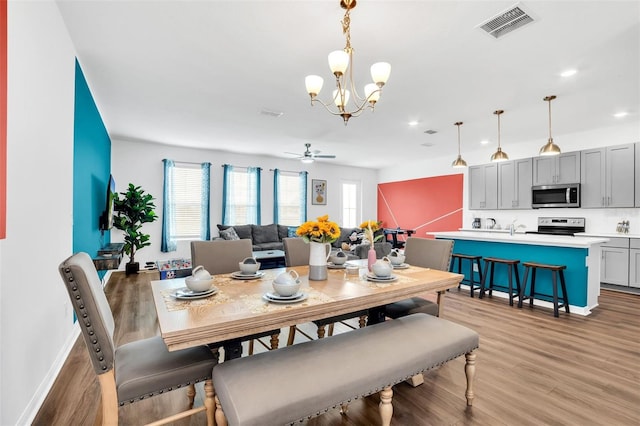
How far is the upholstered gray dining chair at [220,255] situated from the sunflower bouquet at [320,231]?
0.93 m

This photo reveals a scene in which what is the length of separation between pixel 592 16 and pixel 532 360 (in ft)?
9.12

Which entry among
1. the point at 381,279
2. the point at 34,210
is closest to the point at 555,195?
the point at 381,279

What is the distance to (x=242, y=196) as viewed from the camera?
308 inches

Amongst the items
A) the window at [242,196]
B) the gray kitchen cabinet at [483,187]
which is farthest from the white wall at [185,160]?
the gray kitchen cabinet at [483,187]

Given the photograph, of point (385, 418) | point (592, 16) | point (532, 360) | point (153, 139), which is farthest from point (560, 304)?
point (153, 139)

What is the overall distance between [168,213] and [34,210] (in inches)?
202

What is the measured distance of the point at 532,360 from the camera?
262 centimetres

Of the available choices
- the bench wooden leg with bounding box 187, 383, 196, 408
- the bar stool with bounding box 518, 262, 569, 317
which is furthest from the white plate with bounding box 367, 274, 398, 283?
the bar stool with bounding box 518, 262, 569, 317

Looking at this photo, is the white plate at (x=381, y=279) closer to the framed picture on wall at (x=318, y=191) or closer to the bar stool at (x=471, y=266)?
the bar stool at (x=471, y=266)

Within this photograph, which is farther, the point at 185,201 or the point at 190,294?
the point at 185,201

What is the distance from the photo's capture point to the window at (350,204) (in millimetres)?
9875

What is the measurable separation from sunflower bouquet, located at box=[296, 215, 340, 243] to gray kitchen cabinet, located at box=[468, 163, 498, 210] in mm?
6129

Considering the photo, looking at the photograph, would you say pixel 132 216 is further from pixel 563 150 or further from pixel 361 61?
pixel 563 150

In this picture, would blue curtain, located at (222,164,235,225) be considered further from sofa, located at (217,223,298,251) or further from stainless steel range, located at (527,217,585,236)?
stainless steel range, located at (527,217,585,236)
